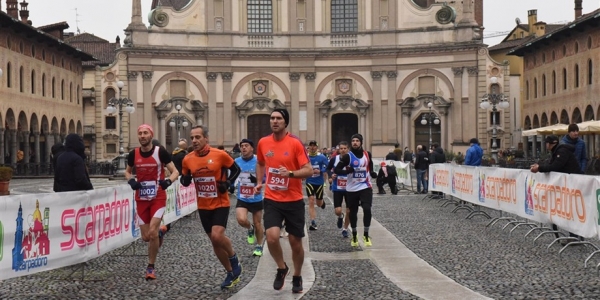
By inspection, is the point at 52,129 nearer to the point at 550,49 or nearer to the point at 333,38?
the point at 333,38

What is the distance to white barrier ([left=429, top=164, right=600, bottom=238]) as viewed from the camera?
12.3m

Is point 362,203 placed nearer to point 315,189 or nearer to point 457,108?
point 315,189

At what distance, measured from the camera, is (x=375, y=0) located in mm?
58656

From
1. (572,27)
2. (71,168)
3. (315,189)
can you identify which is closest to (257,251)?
(71,168)

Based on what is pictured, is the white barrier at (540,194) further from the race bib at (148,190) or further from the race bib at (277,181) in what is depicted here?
the race bib at (148,190)

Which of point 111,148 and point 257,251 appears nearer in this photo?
point 257,251

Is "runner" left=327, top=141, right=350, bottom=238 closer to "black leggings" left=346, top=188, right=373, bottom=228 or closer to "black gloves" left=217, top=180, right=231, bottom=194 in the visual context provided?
"black leggings" left=346, top=188, right=373, bottom=228

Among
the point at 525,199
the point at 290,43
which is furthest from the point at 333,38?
the point at 525,199

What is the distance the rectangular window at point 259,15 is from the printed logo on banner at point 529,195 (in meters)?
44.6

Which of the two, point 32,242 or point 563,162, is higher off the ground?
point 563,162

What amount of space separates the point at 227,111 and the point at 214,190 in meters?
47.5

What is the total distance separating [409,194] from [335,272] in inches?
784

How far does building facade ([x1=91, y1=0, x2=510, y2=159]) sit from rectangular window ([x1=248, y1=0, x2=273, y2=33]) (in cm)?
7

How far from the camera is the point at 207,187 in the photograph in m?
10.6
